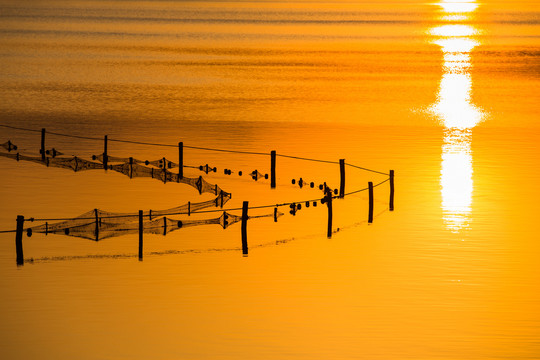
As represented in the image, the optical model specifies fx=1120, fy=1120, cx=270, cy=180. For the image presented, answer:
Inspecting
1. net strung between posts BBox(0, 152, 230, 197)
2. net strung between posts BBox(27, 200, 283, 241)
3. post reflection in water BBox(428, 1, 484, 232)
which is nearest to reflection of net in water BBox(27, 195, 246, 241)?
net strung between posts BBox(27, 200, 283, 241)

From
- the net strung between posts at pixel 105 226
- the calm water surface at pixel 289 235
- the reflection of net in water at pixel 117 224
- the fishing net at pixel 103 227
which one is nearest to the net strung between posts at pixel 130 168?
the calm water surface at pixel 289 235

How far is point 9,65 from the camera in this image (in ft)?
369

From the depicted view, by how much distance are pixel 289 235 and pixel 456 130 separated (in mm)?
32688

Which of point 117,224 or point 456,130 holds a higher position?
point 456,130

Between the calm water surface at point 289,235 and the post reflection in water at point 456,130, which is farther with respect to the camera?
the post reflection in water at point 456,130

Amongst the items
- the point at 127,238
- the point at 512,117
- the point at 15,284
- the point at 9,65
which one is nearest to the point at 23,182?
A: the point at 127,238

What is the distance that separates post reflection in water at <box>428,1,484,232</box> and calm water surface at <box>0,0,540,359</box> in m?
0.18

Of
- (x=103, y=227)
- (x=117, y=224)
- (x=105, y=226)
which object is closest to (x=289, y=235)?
(x=105, y=226)

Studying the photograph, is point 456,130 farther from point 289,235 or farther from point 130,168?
point 289,235

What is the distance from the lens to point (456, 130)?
70.4 m

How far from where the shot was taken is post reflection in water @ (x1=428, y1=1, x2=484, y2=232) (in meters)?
45.6

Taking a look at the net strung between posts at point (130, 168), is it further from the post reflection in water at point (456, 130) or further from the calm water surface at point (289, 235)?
the post reflection in water at point (456, 130)

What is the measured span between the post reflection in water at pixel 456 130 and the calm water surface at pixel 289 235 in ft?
0.60

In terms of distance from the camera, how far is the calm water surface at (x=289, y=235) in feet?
98.6
